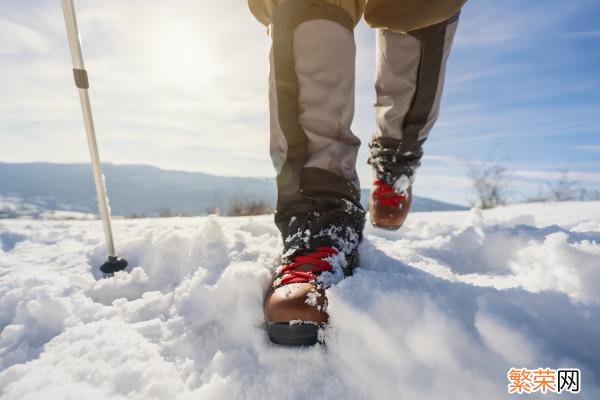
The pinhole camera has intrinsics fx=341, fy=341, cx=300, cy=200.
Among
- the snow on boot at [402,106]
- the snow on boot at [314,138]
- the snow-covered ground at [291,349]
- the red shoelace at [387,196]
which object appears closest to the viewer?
the snow-covered ground at [291,349]

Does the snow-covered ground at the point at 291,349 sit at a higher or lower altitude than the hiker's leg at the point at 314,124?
lower

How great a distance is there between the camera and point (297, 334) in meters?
0.72

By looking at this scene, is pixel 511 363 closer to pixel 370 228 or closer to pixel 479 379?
pixel 479 379

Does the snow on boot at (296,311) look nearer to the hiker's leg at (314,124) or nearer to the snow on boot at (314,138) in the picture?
the snow on boot at (314,138)

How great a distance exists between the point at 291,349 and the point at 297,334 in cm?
4

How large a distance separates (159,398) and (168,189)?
66.6 meters

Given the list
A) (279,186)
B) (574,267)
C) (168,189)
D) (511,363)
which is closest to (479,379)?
(511,363)

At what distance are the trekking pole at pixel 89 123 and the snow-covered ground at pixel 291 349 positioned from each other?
0.50ft

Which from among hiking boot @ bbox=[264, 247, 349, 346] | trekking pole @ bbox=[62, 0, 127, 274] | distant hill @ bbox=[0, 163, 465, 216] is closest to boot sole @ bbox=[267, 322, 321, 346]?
hiking boot @ bbox=[264, 247, 349, 346]

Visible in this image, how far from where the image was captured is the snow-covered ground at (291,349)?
587 millimetres

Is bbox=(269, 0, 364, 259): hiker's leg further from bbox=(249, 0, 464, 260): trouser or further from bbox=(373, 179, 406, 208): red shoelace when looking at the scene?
bbox=(373, 179, 406, 208): red shoelace

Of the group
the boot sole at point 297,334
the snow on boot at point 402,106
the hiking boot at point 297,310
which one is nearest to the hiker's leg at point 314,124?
the hiking boot at point 297,310

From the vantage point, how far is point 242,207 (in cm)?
1301

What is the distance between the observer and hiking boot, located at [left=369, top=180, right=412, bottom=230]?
160cm
